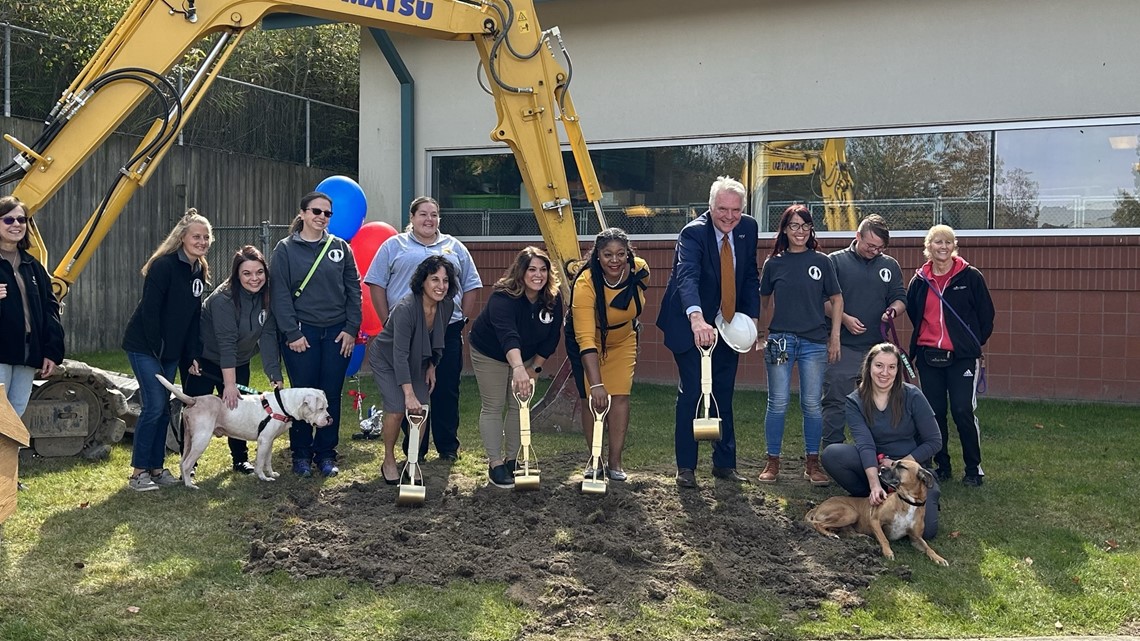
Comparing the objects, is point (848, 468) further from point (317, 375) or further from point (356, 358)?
point (356, 358)

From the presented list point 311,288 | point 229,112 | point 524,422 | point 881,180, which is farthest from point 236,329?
point 229,112

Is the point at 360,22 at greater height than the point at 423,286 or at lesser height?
greater

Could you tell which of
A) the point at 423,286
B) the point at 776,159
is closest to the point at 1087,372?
the point at 776,159

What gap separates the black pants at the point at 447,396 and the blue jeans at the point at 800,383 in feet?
7.25

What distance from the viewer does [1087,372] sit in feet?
35.4

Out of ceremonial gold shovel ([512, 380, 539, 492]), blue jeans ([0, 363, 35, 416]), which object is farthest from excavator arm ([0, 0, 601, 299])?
ceremonial gold shovel ([512, 380, 539, 492])

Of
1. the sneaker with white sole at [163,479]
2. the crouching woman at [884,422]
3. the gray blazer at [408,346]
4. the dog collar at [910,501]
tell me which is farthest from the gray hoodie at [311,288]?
the dog collar at [910,501]

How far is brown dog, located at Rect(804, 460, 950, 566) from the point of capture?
5.80 m

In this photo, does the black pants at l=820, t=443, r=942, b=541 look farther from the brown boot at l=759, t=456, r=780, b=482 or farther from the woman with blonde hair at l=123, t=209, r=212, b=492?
the woman with blonde hair at l=123, t=209, r=212, b=492

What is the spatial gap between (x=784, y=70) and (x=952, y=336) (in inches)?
213

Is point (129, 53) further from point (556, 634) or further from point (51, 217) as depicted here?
point (51, 217)

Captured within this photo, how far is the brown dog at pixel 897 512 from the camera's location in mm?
5797

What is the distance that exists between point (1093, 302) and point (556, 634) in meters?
8.19

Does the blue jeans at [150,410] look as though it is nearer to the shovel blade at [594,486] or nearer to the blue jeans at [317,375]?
the blue jeans at [317,375]
